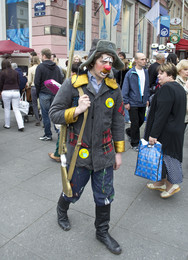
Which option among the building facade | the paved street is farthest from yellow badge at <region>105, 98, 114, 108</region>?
the building facade

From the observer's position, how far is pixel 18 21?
11.6 meters

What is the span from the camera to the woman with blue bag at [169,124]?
3096 millimetres

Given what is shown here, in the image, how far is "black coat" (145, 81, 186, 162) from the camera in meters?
3.08

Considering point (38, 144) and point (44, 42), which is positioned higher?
point (44, 42)

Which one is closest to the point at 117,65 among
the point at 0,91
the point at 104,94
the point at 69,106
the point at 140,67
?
the point at 104,94

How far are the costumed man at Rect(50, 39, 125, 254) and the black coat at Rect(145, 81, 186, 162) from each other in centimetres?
84

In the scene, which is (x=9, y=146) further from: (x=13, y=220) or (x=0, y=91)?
(x=13, y=220)

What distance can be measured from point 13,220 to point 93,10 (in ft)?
38.2

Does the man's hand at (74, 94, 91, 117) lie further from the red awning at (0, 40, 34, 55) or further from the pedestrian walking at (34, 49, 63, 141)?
the red awning at (0, 40, 34, 55)

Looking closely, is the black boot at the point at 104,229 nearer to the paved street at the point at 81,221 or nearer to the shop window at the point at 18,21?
the paved street at the point at 81,221

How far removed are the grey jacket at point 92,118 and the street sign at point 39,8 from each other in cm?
915

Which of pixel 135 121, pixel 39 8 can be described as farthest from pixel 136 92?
pixel 39 8

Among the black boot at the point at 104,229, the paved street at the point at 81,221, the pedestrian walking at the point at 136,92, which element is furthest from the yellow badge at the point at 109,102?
the pedestrian walking at the point at 136,92

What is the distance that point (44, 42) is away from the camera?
10578 mm
